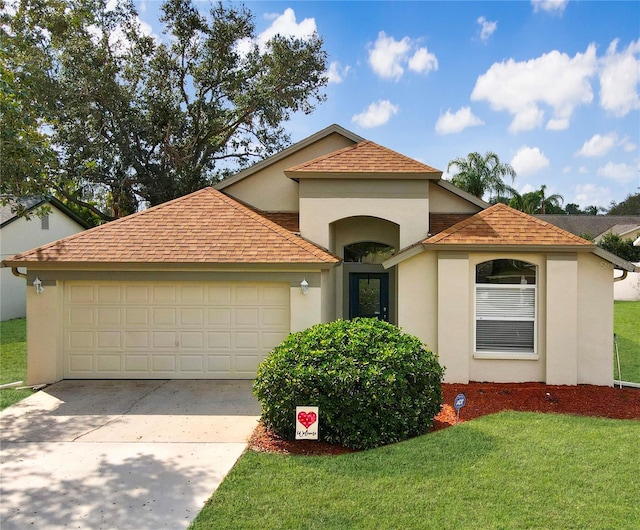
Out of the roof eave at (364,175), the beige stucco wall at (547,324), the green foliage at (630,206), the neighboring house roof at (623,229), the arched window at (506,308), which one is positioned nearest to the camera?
the beige stucco wall at (547,324)

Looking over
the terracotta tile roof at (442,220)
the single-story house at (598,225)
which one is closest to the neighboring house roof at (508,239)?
the terracotta tile roof at (442,220)

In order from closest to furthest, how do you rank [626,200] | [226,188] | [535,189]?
[226,188]
[535,189]
[626,200]

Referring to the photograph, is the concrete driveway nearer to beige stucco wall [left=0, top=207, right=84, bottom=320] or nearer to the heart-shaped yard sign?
the heart-shaped yard sign

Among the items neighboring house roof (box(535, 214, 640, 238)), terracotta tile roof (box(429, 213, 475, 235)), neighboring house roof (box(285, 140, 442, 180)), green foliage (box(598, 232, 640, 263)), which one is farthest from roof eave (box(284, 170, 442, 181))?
neighboring house roof (box(535, 214, 640, 238))

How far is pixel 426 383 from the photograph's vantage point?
718cm

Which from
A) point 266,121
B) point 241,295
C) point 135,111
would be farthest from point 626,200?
point 241,295

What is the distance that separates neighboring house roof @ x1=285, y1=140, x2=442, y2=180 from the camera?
12.0 m

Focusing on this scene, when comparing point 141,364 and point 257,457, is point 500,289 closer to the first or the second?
point 257,457

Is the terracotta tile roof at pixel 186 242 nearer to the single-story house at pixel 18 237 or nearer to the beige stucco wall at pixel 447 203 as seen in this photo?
the beige stucco wall at pixel 447 203

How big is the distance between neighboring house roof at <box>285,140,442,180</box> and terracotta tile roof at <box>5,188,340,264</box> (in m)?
1.73

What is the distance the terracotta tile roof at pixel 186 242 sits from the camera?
34.7ft

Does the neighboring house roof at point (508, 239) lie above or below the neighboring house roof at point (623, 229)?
below

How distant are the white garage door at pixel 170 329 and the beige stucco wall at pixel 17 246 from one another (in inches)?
527

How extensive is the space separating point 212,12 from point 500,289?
22.4 m
